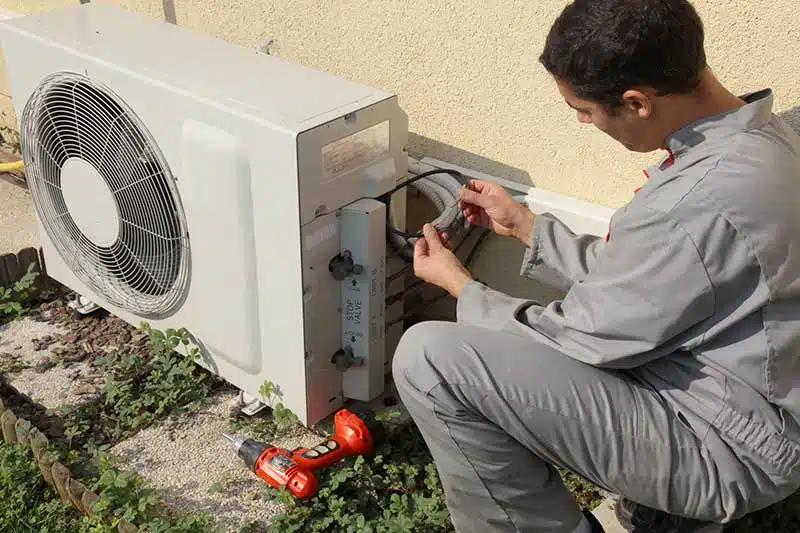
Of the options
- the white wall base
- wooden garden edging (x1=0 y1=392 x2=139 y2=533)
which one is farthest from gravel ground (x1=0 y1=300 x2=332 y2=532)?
the white wall base

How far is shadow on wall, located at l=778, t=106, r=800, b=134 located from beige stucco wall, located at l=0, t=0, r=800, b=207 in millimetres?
19

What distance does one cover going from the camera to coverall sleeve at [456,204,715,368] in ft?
5.44

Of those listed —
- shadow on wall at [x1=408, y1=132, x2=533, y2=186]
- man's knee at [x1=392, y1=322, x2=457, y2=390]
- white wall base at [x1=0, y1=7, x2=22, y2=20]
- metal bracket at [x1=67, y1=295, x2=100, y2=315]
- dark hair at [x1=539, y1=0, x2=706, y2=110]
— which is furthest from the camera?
white wall base at [x1=0, y1=7, x2=22, y2=20]

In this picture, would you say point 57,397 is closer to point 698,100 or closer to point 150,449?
point 150,449

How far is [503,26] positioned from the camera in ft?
8.25

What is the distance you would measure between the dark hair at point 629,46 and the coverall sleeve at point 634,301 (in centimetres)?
25

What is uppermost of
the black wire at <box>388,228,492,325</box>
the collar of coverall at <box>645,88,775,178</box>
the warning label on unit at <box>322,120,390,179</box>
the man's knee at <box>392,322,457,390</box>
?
the collar of coverall at <box>645,88,775,178</box>

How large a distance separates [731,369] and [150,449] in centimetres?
170

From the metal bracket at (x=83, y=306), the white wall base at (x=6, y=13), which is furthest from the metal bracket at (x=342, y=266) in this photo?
the white wall base at (x=6, y=13)

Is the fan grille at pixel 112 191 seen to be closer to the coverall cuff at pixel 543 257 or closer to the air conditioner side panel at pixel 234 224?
the air conditioner side panel at pixel 234 224

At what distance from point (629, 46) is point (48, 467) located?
A: 184cm

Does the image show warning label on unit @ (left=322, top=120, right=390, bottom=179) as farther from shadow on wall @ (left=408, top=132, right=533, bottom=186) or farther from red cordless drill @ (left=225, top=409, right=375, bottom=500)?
red cordless drill @ (left=225, top=409, right=375, bottom=500)

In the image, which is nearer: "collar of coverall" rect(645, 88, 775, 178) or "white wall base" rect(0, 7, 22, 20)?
"collar of coverall" rect(645, 88, 775, 178)

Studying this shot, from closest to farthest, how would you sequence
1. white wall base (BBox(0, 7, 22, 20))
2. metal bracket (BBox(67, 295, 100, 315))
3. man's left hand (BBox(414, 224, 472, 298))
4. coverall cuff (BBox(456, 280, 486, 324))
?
coverall cuff (BBox(456, 280, 486, 324)) → man's left hand (BBox(414, 224, 472, 298)) → metal bracket (BBox(67, 295, 100, 315)) → white wall base (BBox(0, 7, 22, 20))
